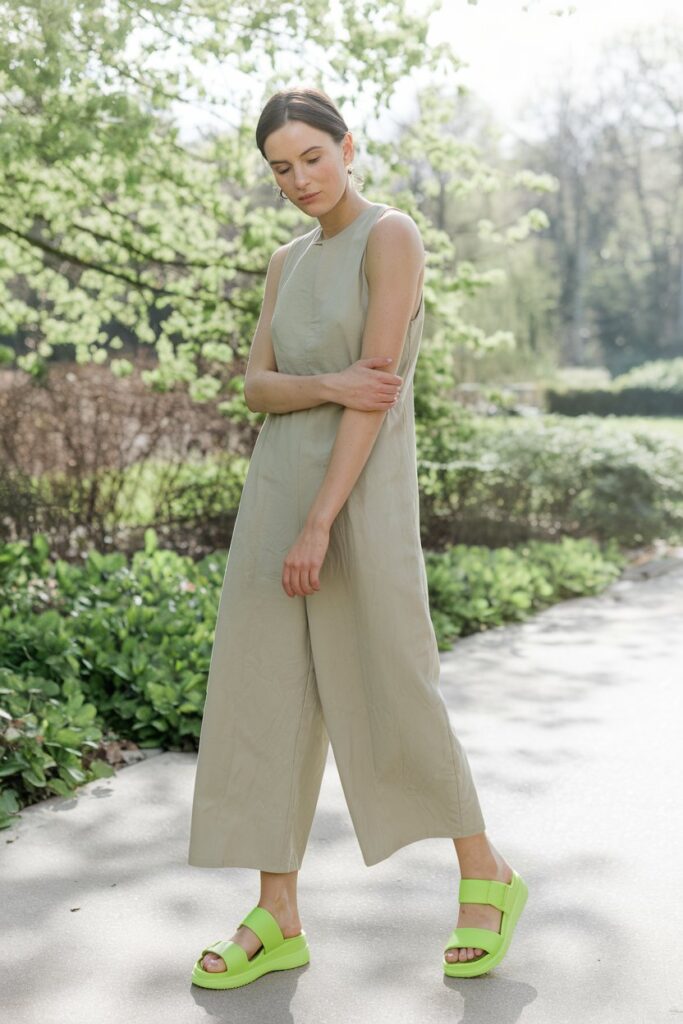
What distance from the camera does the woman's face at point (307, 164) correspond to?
2785 millimetres

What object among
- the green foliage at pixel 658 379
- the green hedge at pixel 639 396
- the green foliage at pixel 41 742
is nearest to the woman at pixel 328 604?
the green foliage at pixel 41 742

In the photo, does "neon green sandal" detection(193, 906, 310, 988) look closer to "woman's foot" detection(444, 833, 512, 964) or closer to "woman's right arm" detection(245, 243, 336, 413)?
"woman's foot" detection(444, 833, 512, 964)

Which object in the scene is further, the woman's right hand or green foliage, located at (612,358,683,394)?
green foliage, located at (612,358,683,394)

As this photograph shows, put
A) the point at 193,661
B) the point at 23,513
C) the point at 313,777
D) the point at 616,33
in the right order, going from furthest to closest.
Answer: the point at 616,33
the point at 23,513
the point at 193,661
the point at 313,777

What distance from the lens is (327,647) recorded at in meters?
2.91

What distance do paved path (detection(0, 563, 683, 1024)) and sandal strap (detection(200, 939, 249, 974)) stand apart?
53 millimetres

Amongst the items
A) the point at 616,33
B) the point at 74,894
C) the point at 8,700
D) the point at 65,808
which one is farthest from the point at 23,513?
the point at 616,33

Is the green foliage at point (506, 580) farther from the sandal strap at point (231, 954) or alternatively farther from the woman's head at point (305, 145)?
the woman's head at point (305, 145)

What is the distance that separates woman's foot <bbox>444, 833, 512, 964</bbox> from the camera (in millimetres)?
2967

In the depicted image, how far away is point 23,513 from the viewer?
759cm

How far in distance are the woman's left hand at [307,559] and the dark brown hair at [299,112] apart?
0.85 meters

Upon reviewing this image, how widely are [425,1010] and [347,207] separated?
1754mm

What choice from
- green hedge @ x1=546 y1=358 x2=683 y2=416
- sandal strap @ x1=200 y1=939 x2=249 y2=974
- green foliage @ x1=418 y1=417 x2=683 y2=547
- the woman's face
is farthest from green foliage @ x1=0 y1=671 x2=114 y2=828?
green hedge @ x1=546 y1=358 x2=683 y2=416

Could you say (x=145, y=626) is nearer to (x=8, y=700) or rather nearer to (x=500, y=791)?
(x=8, y=700)
